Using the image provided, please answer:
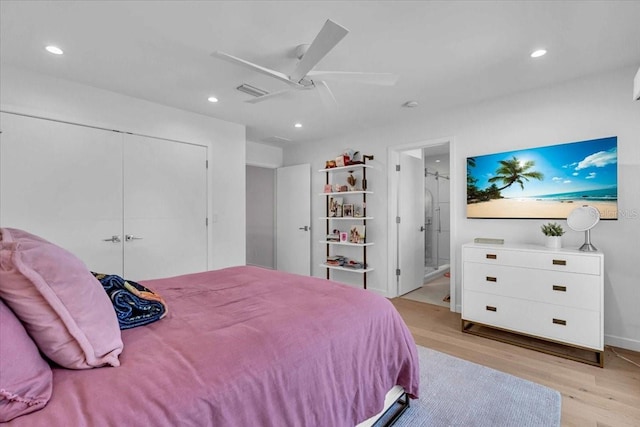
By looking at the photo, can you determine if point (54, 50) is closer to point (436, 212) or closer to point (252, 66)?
point (252, 66)

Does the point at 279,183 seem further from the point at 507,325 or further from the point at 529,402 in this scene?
the point at 529,402

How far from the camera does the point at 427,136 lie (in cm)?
380

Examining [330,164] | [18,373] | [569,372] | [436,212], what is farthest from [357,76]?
[436,212]

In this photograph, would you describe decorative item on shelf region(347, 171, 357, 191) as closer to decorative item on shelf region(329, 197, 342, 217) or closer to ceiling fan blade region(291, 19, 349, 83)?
decorative item on shelf region(329, 197, 342, 217)

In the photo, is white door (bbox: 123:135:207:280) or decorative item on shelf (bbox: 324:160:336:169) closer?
white door (bbox: 123:135:207:280)

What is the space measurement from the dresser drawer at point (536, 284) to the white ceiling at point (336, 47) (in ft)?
5.81

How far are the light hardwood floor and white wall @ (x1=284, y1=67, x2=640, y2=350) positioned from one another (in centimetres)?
59

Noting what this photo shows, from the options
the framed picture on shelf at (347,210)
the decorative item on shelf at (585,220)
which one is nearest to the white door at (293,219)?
the framed picture on shelf at (347,210)

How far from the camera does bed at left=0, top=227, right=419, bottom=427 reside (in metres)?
0.80

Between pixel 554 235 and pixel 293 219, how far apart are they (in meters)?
3.64

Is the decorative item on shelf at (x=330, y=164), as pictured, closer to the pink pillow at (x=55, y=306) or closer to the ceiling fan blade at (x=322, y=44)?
the ceiling fan blade at (x=322, y=44)

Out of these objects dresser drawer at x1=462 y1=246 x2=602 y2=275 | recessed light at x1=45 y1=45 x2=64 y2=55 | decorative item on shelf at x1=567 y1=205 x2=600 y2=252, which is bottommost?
dresser drawer at x1=462 y1=246 x2=602 y2=275

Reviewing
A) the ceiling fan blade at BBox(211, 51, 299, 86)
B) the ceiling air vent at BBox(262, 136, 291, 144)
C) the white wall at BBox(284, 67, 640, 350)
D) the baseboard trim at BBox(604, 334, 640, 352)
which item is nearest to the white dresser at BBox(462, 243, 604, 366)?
the baseboard trim at BBox(604, 334, 640, 352)

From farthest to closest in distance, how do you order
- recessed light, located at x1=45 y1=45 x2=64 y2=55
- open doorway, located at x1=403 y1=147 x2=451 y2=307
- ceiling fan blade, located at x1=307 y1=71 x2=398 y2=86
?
open doorway, located at x1=403 y1=147 x2=451 y2=307 < recessed light, located at x1=45 y1=45 x2=64 y2=55 < ceiling fan blade, located at x1=307 y1=71 x2=398 y2=86
